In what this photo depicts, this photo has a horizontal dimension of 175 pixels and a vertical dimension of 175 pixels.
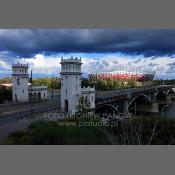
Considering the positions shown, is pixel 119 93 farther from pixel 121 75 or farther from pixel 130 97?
pixel 121 75

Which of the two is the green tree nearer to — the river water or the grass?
the grass

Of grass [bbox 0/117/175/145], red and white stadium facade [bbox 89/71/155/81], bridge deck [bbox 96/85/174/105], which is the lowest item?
grass [bbox 0/117/175/145]

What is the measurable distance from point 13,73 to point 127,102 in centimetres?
553

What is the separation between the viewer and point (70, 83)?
9930 millimetres

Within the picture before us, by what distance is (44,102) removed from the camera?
1061 centimetres

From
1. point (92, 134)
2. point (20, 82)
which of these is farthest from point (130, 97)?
point (92, 134)

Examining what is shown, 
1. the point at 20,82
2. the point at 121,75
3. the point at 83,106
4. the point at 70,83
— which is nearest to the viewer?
the point at 83,106

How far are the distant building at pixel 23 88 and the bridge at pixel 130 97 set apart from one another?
1.90 meters

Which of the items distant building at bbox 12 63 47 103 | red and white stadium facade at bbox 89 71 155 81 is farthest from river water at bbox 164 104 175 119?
distant building at bbox 12 63 47 103

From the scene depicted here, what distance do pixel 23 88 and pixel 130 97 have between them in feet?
16.4

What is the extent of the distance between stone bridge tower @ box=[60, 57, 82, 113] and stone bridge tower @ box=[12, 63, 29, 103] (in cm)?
103

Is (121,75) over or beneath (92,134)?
over

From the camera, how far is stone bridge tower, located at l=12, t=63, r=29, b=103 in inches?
367

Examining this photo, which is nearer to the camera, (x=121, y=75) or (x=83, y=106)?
(x=83, y=106)
